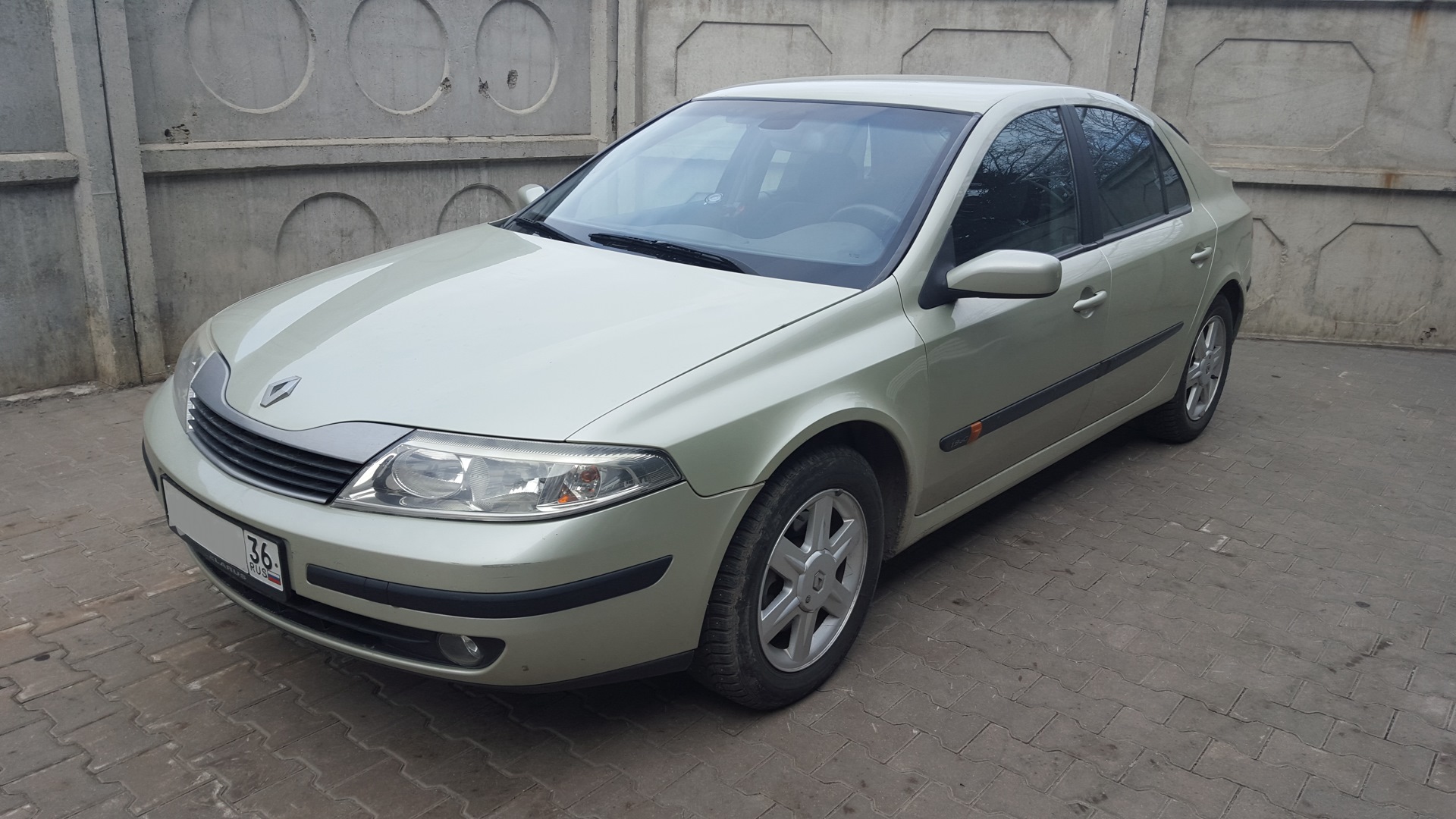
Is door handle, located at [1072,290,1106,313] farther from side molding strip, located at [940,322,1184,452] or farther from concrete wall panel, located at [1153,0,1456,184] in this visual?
concrete wall panel, located at [1153,0,1456,184]

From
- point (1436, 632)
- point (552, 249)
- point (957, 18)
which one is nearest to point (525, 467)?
point (552, 249)

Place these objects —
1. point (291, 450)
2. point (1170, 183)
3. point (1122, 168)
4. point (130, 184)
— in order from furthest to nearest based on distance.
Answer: point (130, 184) < point (1170, 183) < point (1122, 168) < point (291, 450)

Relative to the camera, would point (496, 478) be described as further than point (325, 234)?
No

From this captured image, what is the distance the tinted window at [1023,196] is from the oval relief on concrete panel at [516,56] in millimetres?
4363

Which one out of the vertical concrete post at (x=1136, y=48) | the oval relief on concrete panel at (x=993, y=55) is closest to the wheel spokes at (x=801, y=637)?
the oval relief on concrete panel at (x=993, y=55)

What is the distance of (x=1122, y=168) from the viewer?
14.6 ft

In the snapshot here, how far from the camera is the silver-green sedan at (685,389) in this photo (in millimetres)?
2436

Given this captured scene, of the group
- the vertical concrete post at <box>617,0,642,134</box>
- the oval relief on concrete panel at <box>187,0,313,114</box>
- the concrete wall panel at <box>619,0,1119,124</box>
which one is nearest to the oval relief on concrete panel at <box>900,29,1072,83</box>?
the concrete wall panel at <box>619,0,1119,124</box>

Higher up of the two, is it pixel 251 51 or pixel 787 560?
pixel 251 51

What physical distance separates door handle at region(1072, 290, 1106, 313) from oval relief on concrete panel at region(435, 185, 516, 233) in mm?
4374

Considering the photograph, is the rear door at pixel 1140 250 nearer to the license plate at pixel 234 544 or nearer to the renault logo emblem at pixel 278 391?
the renault logo emblem at pixel 278 391

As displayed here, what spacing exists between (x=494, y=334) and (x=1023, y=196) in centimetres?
189

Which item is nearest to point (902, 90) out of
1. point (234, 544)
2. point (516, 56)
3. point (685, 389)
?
point (685, 389)

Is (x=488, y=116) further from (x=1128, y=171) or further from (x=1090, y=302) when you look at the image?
(x=1090, y=302)
